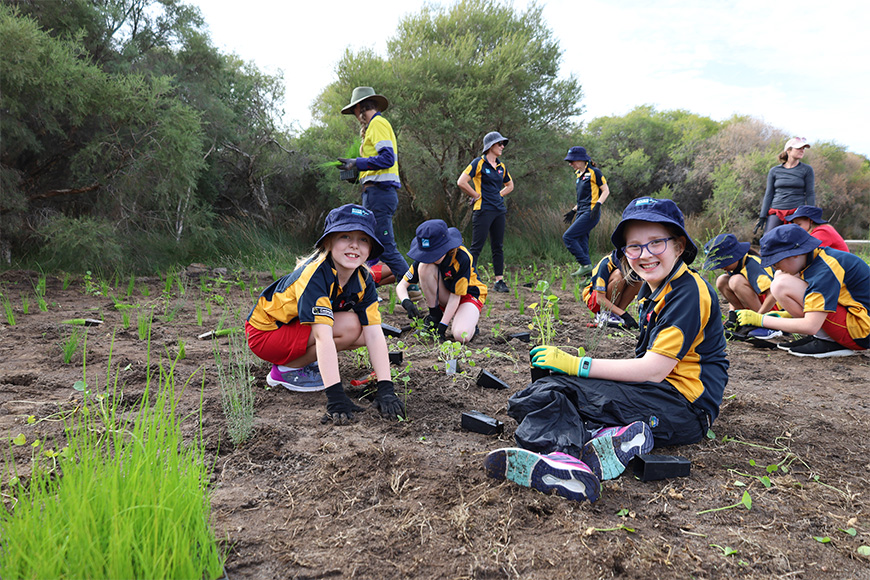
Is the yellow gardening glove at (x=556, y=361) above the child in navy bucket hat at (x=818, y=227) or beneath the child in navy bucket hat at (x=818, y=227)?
beneath

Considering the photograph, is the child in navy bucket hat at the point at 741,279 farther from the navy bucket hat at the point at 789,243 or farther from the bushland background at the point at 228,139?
the bushland background at the point at 228,139

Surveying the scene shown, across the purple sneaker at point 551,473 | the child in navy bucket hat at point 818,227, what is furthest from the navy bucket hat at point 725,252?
the purple sneaker at point 551,473

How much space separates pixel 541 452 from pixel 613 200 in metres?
14.6

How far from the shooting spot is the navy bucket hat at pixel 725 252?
479 cm

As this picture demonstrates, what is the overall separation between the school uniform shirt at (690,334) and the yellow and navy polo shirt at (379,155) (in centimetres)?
365

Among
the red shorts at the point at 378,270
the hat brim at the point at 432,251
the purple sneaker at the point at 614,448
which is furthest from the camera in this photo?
the red shorts at the point at 378,270

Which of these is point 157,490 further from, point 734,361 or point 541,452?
point 734,361

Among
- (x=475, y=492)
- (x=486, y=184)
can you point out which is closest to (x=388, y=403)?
(x=475, y=492)

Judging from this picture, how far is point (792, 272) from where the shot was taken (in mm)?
4219

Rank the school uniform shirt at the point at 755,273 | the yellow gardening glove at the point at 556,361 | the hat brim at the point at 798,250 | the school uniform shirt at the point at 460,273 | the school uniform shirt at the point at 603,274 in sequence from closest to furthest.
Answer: the yellow gardening glove at the point at 556,361 < the hat brim at the point at 798,250 < the school uniform shirt at the point at 460,273 < the school uniform shirt at the point at 603,274 < the school uniform shirt at the point at 755,273

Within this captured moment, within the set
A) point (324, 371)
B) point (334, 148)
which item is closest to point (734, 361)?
point (324, 371)

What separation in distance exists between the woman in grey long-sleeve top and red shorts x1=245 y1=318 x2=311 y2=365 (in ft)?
21.4

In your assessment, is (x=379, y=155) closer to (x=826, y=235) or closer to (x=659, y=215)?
(x=659, y=215)

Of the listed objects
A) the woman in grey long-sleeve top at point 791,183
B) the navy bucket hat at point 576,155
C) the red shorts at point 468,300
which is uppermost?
the navy bucket hat at point 576,155
